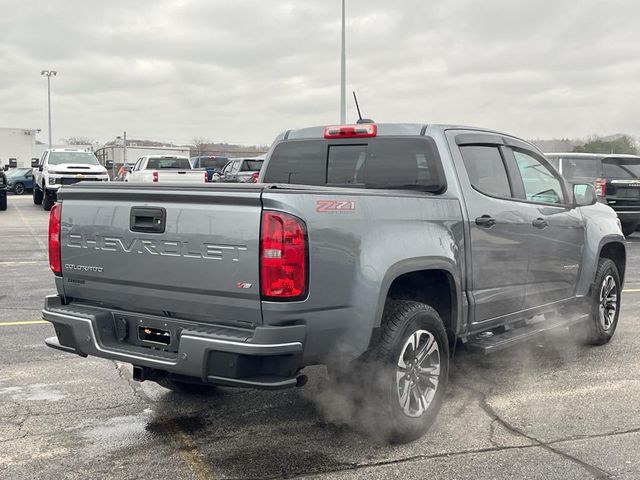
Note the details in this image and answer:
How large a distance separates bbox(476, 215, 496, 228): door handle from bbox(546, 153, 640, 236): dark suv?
10864mm

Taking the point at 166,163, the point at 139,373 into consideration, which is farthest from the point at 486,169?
the point at 166,163

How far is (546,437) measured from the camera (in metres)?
4.20

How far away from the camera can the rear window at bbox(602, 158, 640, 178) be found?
15.1m

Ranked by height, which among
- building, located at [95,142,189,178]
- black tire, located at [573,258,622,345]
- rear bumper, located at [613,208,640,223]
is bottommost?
black tire, located at [573,258,622,345]

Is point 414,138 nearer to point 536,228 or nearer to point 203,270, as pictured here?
point 536,228

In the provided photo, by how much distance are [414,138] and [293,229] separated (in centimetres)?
168

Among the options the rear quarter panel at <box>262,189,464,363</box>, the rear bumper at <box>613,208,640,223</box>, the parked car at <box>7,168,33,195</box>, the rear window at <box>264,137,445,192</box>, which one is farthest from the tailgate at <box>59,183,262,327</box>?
the parked car at <box>7,168,33,195</box>

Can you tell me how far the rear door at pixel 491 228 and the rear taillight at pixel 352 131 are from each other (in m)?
0.55

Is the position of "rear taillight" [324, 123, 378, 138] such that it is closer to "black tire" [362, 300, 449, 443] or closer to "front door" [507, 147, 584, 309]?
"front door" [507, 147, 584, 309]

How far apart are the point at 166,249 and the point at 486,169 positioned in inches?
98.9

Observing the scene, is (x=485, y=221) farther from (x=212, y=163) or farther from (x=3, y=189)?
(x=212, y=163)

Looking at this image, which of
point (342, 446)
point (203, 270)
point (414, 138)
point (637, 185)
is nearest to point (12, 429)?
point (203, 270)

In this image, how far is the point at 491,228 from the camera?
4.80 m

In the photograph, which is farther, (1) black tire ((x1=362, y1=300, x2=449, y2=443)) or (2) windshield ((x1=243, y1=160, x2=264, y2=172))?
(2) windshield ((x1=243, y1=160, x2=264, y2=172))
